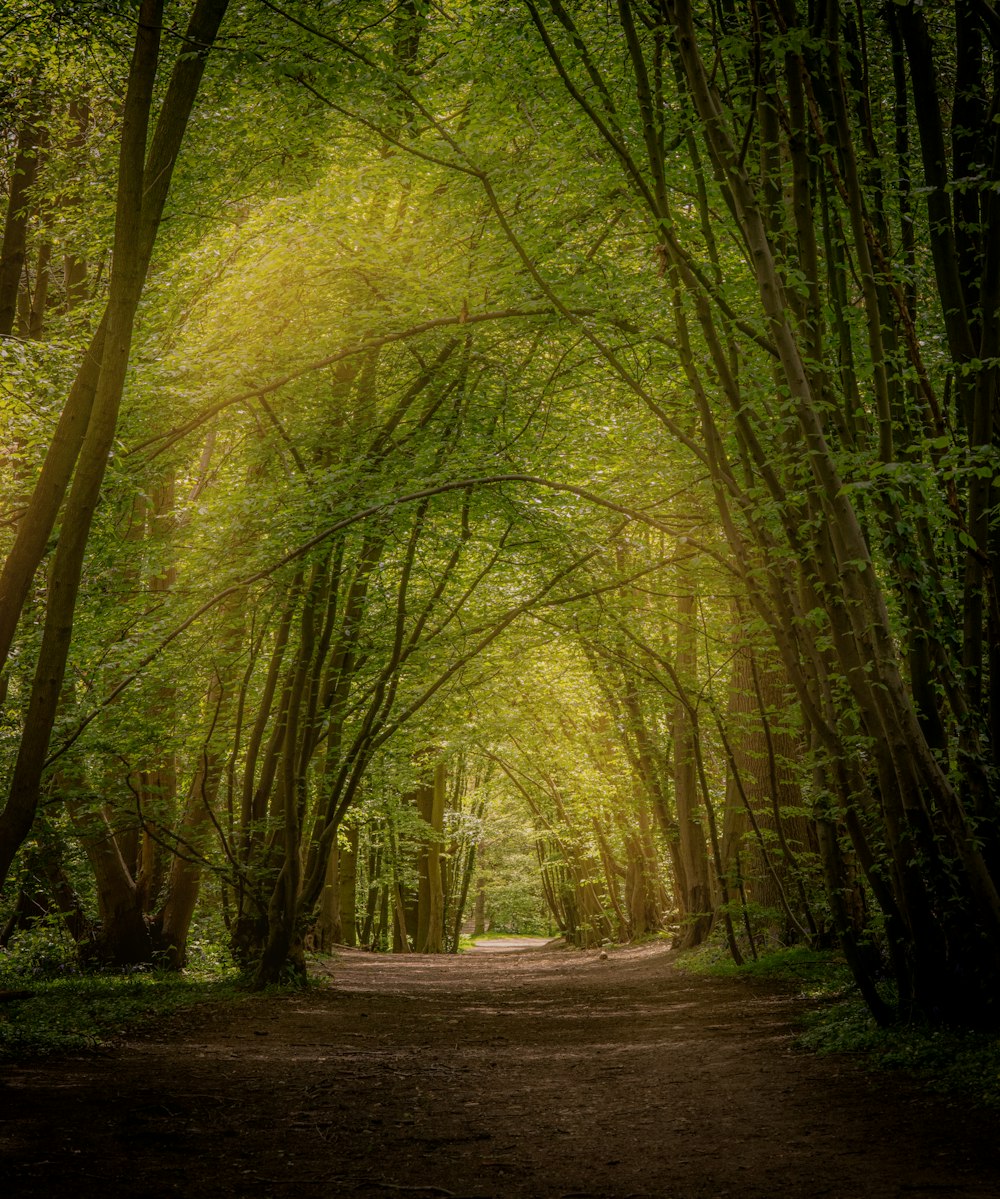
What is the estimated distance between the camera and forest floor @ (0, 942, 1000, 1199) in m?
3.64

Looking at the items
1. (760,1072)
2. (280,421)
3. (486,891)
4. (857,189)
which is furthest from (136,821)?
(486,891)

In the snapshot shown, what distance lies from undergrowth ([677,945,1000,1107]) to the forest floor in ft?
0.47

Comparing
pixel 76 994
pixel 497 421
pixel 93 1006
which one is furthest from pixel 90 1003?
pixel 497 421

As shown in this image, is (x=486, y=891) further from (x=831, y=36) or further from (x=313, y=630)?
(x=831, y=36)

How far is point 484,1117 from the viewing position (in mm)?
5039

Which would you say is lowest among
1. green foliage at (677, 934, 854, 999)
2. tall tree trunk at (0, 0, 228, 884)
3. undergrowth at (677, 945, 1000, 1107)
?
green foliage at (677, 934, 854, 999)

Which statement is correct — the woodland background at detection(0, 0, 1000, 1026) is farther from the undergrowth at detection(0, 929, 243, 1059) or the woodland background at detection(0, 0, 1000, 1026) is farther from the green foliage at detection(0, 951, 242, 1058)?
the green foliage at detection(0, 951, 242, 1058)

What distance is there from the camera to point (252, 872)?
35.0 ft

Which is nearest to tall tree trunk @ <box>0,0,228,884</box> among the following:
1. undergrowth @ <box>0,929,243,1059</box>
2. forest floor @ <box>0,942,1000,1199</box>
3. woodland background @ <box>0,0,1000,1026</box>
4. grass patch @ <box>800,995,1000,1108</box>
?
woodland background @ <box>0,0,1000,1026</box>

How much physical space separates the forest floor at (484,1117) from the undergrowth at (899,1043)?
0.14 metres

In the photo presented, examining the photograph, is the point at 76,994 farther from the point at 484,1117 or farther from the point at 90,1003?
the point at 484,1117

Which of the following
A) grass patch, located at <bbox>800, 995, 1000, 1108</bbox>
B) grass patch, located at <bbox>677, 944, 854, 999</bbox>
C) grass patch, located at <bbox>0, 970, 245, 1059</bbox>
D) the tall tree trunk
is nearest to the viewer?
grass patch, located at <bbox>800, 995, 1000, 1108</bbox>

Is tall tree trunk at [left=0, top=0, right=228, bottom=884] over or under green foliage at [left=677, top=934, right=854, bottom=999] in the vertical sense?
over

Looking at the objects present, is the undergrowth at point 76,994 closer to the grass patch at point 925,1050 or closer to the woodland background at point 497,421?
the woodland background at point 497,421
